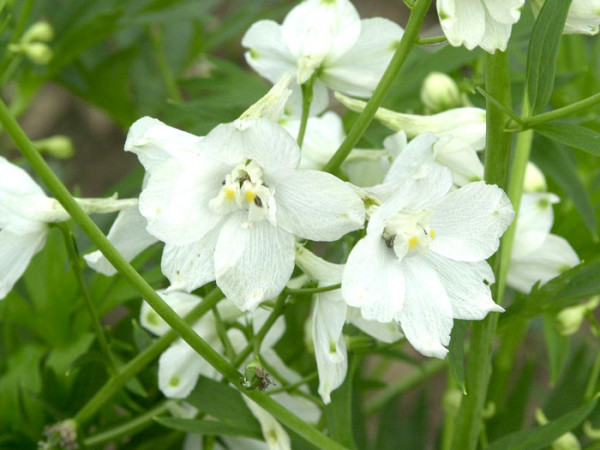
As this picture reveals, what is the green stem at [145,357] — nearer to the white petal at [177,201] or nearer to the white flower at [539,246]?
the white petal at [177,201]

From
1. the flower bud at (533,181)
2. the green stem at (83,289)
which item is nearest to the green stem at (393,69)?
the green stem at (83,289)

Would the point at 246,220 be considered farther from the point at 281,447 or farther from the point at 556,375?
the point at 556,375

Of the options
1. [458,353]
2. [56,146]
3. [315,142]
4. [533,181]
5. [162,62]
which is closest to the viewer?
[458,353]

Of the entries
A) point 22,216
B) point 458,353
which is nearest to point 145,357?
point 22,216

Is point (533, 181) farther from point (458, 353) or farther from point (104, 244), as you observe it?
point (104, 244)

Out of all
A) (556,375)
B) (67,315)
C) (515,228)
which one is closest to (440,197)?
(515,228)

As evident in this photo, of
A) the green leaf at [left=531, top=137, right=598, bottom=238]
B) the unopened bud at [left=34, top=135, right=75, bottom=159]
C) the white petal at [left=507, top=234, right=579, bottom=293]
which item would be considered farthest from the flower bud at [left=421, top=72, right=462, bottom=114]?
the unopened bud at [left=34, top=135, right=75, bottom=159]
